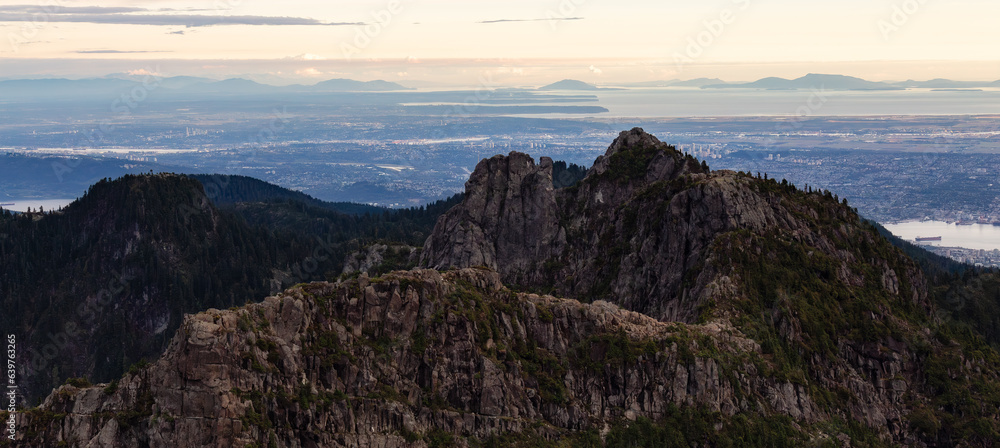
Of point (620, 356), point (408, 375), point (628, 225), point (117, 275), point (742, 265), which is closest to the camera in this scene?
point (408, 375)

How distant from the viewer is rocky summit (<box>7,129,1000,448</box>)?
53.3 metres

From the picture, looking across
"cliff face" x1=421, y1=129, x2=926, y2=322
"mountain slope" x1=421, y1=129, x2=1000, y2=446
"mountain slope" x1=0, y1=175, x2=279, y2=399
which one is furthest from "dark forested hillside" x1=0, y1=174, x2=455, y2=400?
"mountain slope" x1=421, y1=129, x2=1000, y2=446

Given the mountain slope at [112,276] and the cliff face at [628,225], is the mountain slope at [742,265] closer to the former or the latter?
the cliff face at [628,225]

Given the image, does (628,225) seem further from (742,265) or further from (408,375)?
(408,375)

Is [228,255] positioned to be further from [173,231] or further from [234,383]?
[234,383]

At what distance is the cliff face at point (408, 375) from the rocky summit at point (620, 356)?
106 mm

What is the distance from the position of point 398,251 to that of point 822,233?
63.1m

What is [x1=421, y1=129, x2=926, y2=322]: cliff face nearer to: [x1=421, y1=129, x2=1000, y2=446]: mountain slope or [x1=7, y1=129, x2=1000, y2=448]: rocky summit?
[x1=421, y1=129, x2=1000, y2=446]: mountain slope

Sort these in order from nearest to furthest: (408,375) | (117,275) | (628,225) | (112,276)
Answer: (408,375) → (628,225) → (117,275) → (112,276)

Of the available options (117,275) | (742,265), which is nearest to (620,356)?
(742,265)

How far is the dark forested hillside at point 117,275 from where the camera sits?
164m

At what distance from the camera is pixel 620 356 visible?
66.0 meters

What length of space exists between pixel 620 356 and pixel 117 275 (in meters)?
136

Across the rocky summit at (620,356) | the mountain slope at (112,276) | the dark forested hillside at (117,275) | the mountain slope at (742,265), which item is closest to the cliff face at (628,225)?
the mountain slope at (742,265)
